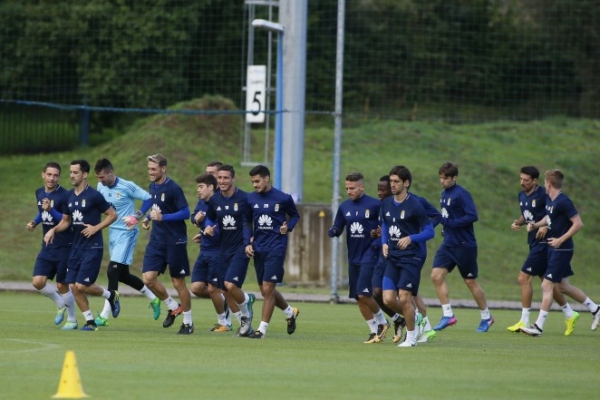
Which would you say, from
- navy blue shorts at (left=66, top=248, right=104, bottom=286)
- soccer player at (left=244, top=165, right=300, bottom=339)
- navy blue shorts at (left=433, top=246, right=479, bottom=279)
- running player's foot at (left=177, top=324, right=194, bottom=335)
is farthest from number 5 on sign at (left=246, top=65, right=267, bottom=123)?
running player's foot at (left=177, top=324, right=194, bottom=335)

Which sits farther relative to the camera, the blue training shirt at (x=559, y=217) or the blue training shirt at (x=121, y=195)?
the blue training shirt at (x=121, y=195)

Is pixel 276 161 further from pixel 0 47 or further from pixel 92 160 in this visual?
pixel 0 47

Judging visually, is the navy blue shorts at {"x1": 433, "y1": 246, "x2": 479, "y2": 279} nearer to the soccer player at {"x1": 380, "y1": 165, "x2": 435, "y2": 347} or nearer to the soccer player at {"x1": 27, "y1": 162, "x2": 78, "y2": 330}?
the soccer player at {"x1": 380, "y1": 165, "x2": 435, "y2": 347}

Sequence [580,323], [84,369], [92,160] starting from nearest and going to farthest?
1. [84,369]
2. [580,323]
3. [92,160]

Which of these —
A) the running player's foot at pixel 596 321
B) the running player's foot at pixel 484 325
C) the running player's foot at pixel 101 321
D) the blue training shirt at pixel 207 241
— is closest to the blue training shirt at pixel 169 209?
the blue training shirt at pixel 207 241

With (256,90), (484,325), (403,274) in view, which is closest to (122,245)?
(403,274)

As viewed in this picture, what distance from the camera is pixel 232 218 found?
16.1 metres

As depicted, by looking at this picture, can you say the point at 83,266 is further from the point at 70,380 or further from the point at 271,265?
the point at 70,380

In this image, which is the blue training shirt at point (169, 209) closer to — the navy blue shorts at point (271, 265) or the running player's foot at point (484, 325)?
the navy blue shorts at point (271, 265)

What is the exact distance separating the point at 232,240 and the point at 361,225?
1714mm

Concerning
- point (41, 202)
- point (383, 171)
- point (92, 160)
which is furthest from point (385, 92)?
point (41, 202)

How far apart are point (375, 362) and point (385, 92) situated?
2709 centimetres

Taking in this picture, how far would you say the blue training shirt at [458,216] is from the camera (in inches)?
703

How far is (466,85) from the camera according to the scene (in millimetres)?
36531
